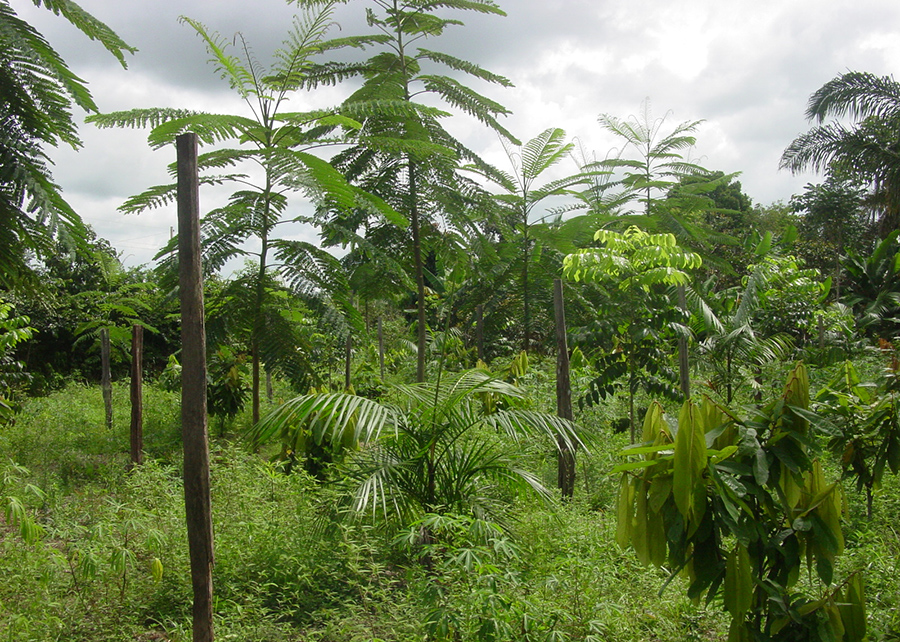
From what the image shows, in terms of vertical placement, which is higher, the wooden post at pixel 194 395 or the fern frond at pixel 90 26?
the fern frond at pixel 90 26

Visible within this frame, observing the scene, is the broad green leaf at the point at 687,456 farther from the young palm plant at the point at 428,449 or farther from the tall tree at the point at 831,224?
the tall tree at the point at 831,224

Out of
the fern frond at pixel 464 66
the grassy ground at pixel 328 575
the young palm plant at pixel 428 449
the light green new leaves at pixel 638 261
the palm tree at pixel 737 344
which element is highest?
the fern frond at pixel 464 66

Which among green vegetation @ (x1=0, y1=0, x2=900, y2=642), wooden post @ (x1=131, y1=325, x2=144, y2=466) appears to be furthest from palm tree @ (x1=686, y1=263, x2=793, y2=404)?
wooden post @ (x1=131, y1=325, x2=144, y2=466)

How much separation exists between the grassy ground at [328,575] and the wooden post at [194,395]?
0.25 meters

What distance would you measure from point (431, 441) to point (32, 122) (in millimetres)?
3530

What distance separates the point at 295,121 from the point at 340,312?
1.69 meters

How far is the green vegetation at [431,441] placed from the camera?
215 centimetres

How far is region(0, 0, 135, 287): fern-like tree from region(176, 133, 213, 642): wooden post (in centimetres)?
168

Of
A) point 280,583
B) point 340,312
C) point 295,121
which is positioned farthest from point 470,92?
point 280,583

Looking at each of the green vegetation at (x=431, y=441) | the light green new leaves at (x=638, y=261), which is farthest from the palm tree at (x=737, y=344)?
the light green new leaves at (x=638, y=261)

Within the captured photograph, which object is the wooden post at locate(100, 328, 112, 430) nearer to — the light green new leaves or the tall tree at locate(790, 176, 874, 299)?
the light green new leaves

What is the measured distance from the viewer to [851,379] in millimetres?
2746

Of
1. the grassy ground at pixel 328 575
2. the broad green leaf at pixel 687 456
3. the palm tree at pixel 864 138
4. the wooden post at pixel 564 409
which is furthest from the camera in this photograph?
the palm tree at pixel 864 138

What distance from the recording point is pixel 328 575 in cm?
385
